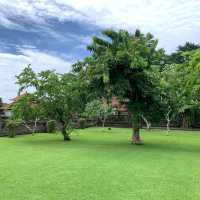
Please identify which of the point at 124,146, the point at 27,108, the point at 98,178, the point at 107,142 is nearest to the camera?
the point at 98,178

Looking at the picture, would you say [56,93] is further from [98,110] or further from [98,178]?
[98,110]

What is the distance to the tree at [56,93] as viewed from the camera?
62.0ft

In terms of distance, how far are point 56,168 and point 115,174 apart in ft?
5.64

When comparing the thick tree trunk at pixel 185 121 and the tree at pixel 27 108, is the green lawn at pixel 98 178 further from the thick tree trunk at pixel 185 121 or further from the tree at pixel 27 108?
the thick tree trunk at pixel 185 121

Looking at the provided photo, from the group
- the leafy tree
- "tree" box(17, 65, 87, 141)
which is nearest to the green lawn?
"tree" box(17, 65, 87, 141)

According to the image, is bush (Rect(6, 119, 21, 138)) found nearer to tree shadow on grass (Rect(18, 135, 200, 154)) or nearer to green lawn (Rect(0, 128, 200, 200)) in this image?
tree shadow on grass (Rect(18, 135, 200, 154))

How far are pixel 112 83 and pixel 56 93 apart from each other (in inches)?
150

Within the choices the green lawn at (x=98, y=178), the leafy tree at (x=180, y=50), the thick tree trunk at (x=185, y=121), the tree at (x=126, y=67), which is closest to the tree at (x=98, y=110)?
the thick tree trunk at (x=185, y=121)

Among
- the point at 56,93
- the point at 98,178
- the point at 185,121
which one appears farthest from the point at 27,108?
the point at 185,121

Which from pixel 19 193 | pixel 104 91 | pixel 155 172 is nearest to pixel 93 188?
pixel 19 193

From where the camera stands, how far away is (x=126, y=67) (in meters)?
16.8

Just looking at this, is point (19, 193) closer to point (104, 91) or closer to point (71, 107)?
point (104, 91)

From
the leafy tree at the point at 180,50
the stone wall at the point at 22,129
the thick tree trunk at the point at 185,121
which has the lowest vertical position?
the stone wall at the point at 22,129

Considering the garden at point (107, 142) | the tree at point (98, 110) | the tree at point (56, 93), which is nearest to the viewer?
the garden at point (107, 142)
